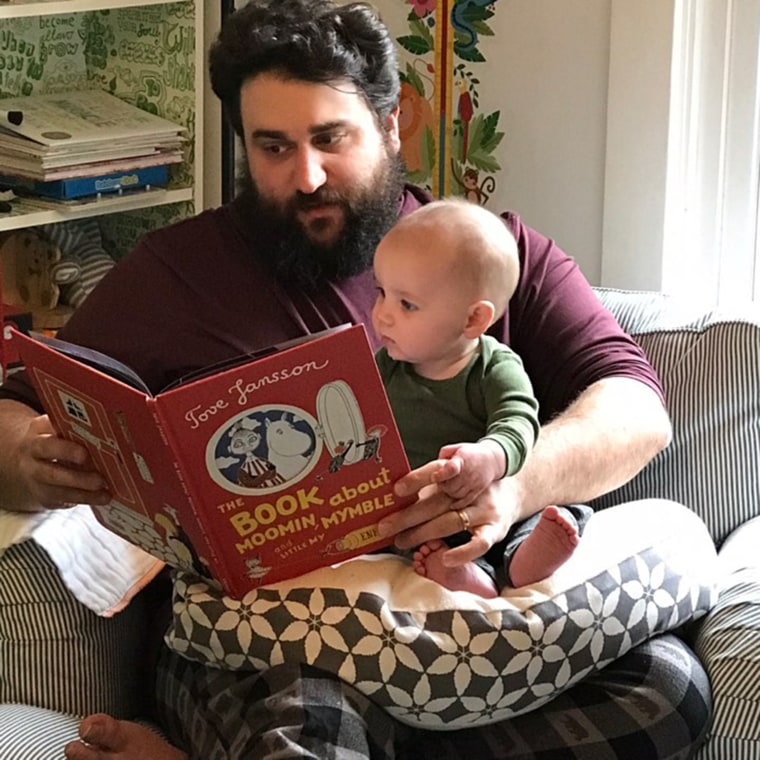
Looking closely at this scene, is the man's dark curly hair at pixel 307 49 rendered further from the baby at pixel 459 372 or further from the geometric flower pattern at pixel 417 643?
the geometric flower pattern at pixel 417 643

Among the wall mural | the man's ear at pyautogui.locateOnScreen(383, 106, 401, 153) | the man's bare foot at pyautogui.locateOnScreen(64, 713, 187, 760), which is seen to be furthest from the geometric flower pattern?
the wall mural

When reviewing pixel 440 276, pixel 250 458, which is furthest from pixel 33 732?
pixel 440 276

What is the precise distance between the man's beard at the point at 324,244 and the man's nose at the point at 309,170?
24mm

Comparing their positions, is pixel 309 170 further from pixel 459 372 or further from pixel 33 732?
pixel 33 732

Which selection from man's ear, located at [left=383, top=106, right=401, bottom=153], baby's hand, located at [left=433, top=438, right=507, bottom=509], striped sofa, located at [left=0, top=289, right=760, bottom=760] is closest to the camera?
baby's hand, located at [left=433, top=438, right=507, bottom=509]

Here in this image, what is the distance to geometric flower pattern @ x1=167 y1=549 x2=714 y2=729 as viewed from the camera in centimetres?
137

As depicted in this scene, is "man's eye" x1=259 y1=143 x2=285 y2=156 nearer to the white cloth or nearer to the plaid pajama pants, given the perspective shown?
the white cloth

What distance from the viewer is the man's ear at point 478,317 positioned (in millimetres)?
1486

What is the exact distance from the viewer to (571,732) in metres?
1.43

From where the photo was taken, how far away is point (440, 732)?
145cm

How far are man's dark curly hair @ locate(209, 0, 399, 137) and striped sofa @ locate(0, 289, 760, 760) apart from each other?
1.60ft

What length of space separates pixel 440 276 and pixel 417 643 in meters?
0.39

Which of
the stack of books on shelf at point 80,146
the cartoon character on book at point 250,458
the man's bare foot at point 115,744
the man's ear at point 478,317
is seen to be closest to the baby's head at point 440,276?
the man's ear at point 478,317

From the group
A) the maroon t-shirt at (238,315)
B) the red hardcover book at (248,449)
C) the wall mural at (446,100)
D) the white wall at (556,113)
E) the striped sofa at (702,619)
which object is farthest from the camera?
the wall mural at (446,100)
